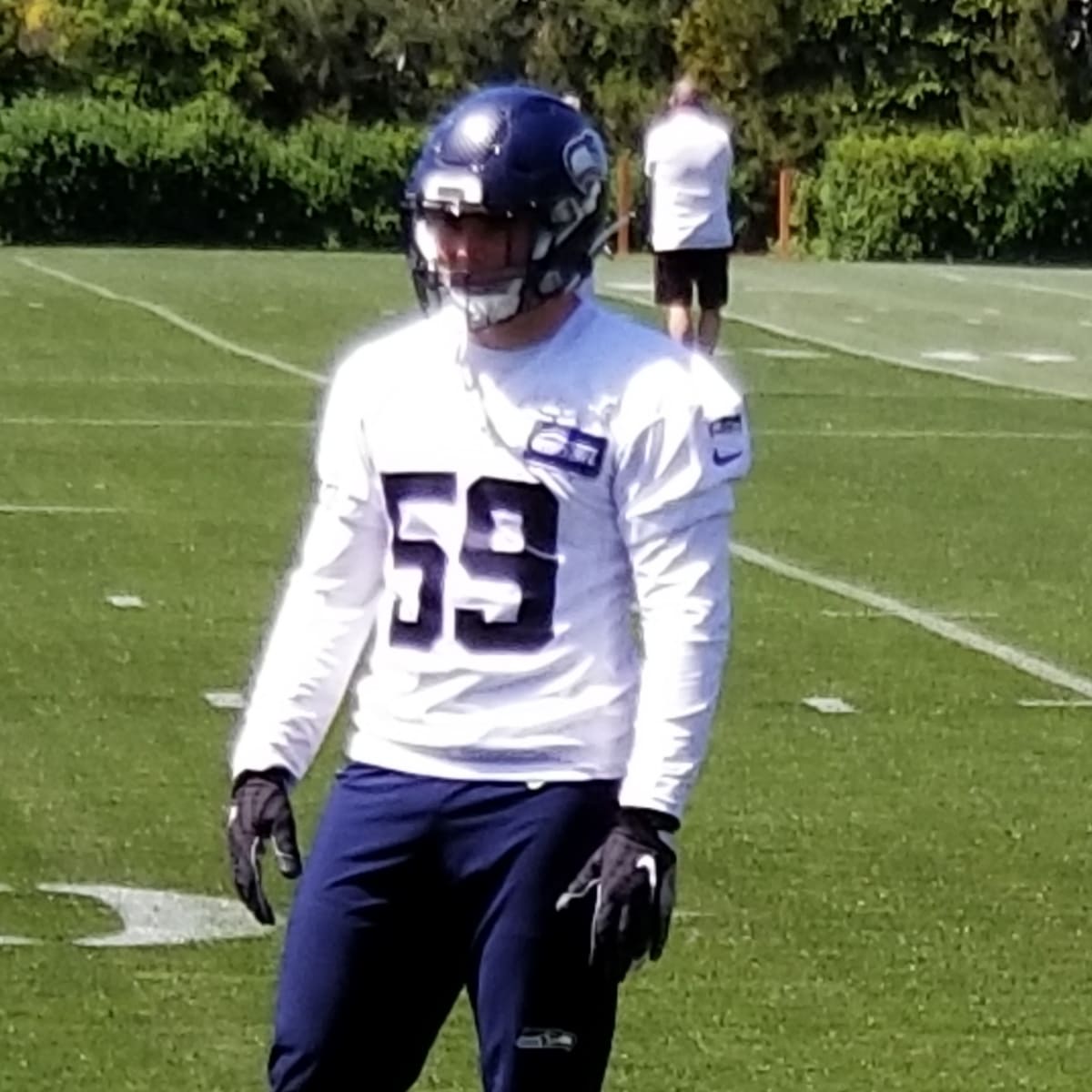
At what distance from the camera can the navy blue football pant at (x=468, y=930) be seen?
179 inches

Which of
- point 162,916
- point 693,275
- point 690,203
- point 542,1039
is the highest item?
point 542,1039

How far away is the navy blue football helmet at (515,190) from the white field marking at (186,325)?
55.8ft

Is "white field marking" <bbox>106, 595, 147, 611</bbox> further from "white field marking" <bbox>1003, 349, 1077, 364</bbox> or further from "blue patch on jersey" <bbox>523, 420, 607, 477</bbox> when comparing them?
"white field marking" <bbox>1003, 349, 1077, 364</bbox>

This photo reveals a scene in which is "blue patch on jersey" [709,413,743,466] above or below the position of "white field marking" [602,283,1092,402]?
above

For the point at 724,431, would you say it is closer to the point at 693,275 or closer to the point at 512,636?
the point at 512,636

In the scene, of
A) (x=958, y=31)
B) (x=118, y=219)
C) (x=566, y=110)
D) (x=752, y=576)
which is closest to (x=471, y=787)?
(x=566, y=110)

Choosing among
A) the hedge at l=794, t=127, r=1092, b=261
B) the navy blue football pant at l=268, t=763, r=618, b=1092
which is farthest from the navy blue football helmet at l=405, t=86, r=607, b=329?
the hedge at l=794, t=127, r=1092, b=261

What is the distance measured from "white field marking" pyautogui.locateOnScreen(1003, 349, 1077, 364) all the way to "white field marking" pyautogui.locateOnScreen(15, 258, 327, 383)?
5.48 metres

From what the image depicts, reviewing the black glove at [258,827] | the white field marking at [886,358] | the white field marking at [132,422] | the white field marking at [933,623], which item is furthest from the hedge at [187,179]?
the black glove at [258,827]

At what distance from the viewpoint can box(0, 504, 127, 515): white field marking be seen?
1450cm

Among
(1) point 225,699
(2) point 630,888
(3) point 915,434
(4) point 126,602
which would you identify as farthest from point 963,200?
(2) point 630,888

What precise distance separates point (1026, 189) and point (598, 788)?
43.7 meters

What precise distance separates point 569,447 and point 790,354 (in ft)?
67.2

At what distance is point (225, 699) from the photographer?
10242mm
